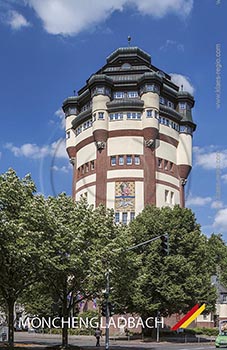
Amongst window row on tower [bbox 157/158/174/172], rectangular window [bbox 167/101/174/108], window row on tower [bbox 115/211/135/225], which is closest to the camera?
window row on tower [bbox 115/211/135/225]

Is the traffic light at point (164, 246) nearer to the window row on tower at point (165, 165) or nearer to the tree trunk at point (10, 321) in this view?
the tree trunk at point (10, 321)

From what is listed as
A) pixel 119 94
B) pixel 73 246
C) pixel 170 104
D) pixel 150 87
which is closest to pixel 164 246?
pixel 73 246

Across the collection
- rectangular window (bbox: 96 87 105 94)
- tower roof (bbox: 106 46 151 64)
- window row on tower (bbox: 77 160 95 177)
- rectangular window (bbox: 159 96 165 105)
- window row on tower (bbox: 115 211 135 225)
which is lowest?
window row on tower (bbox: 115 211 135 225)

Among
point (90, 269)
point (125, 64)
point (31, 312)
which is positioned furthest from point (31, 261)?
point (125, 64)

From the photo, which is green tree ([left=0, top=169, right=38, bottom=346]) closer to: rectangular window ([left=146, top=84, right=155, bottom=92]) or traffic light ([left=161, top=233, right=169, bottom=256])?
traffic light ([left=161, top=233, right=169, bottom=256])

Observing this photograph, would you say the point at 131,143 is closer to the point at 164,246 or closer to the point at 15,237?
the point at 15,237

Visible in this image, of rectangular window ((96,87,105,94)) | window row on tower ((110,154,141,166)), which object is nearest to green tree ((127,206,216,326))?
window row on tower ((110,154,141,166))

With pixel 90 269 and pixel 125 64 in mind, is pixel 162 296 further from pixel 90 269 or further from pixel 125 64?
pixel 125 64

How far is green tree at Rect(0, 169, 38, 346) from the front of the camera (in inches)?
1243

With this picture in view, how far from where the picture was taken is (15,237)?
105 ft

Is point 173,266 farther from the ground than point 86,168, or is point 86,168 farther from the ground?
point 86,168

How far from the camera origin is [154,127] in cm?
8350

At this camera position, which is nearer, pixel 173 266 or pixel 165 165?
pixel 173 266

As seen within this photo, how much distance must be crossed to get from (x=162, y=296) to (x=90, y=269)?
23003 millimetres
